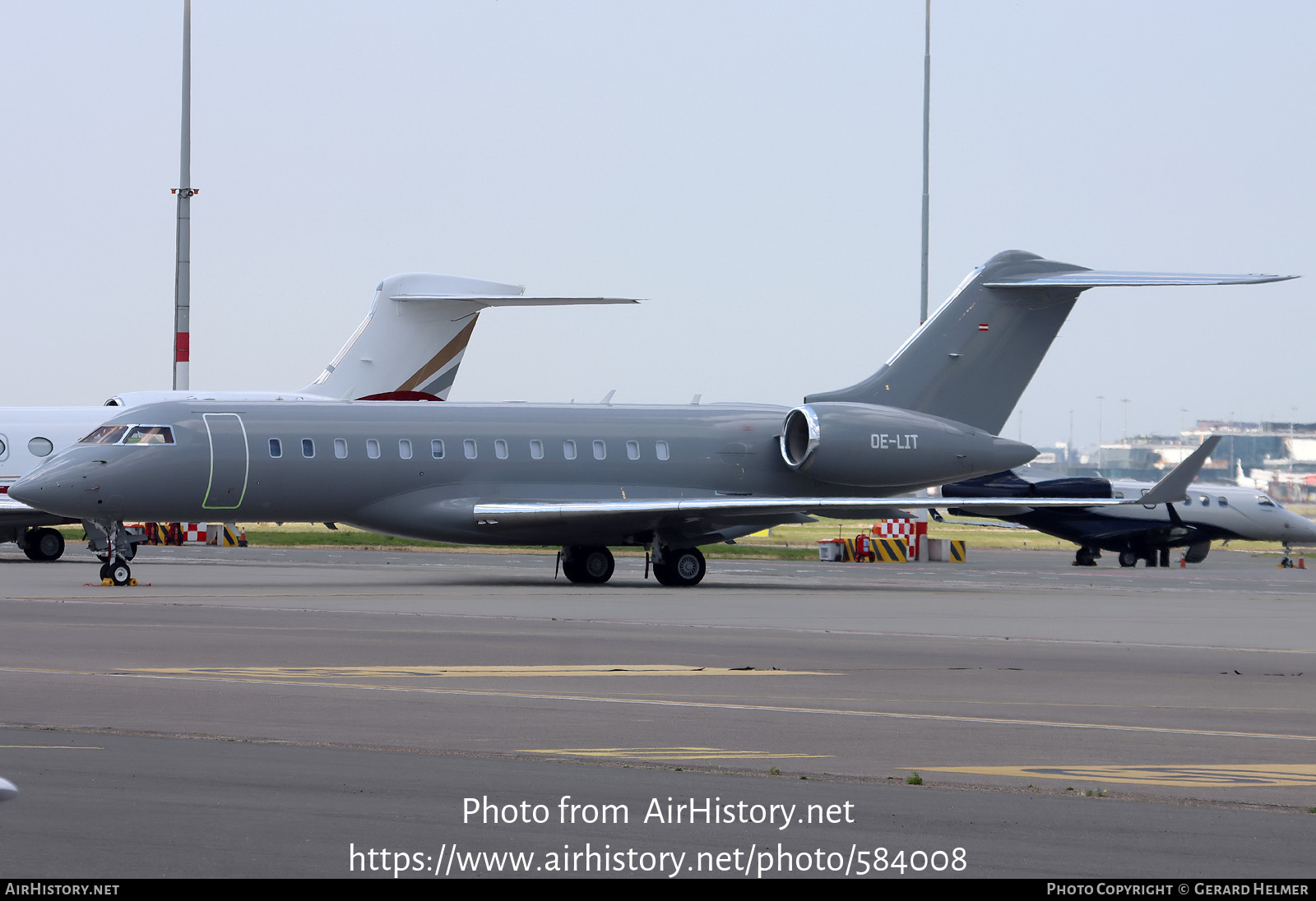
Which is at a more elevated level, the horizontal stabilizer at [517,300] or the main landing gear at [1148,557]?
the horizontal stabilizer at [517,300]

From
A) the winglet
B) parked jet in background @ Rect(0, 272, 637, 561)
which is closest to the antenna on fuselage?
parked jet in background @ Rect(0, 272, 637, 561)

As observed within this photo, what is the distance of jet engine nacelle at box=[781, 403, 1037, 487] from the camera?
35094 mm

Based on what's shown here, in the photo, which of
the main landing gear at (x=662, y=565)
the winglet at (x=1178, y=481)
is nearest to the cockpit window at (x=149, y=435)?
the main landing gear at (x=662, y=565)

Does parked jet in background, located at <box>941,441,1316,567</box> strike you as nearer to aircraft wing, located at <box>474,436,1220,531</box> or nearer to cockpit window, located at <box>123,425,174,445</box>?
aircraft wing, located at <box>474,436,1220,531</box>

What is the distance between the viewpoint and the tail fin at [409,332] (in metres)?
43.3

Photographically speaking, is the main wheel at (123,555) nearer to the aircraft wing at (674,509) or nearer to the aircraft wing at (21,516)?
the aircraft wing at (674,509)

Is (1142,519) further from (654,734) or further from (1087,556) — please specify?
(654,734)

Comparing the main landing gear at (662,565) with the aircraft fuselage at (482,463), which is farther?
the main landing gear at (662,565)

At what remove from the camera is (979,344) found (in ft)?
122

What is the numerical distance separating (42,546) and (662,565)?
1675 cm

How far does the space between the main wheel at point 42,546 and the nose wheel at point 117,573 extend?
12561 mm

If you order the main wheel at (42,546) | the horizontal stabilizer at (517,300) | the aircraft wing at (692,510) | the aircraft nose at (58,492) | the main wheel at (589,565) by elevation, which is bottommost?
the main wheel at (42,546)
